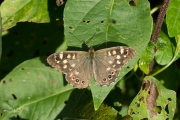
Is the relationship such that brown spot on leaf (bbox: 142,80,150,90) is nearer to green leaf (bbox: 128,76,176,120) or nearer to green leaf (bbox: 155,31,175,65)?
green leaf (bbox: 128,76,176,120)

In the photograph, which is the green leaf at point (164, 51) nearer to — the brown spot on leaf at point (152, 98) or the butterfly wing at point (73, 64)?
the brown spot on leaf at point (152, 98)

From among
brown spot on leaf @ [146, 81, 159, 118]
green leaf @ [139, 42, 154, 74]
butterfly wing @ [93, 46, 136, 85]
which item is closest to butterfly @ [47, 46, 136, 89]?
butterfly wing @ [93, 46, 136, 85]

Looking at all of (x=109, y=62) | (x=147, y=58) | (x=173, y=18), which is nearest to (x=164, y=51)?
(x=147, y=58)

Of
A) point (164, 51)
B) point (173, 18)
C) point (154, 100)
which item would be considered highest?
point (173, 18)

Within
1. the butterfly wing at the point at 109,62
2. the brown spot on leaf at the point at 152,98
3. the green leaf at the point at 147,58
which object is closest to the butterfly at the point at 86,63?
the butterfly wing at the point at 109,62

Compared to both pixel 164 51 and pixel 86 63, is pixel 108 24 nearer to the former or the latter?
pixel 86 63
